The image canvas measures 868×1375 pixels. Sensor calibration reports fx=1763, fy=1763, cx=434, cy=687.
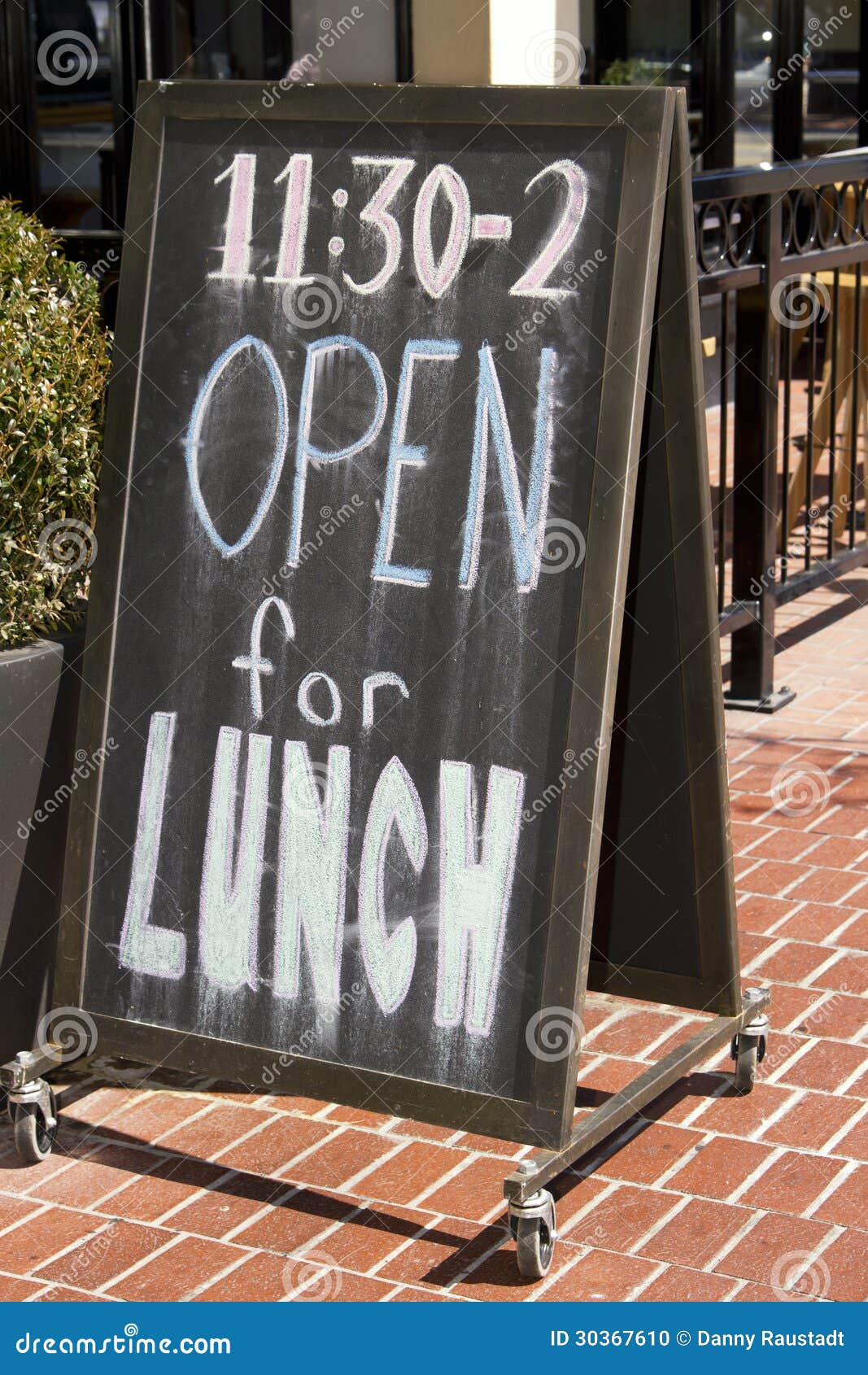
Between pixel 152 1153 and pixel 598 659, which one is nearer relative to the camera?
pixel 598 659

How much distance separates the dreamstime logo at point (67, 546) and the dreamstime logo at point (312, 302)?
0.67 m

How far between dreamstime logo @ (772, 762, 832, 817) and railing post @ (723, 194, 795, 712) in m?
0.63

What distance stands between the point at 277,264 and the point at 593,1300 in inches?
78.1

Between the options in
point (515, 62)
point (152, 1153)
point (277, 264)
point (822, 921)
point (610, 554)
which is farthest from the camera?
point (515, 62)

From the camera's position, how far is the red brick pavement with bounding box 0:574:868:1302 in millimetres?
3150

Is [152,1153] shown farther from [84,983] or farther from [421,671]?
[421,671]

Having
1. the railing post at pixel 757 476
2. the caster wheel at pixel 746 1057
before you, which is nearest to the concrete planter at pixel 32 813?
the caster wheel at pixel 746 1057

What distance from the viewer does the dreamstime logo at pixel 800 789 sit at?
5.47 metres

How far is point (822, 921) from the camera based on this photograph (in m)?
4.70

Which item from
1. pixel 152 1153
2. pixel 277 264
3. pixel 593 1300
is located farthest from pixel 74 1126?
pixel 277 264

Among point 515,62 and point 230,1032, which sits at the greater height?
point 515,62
